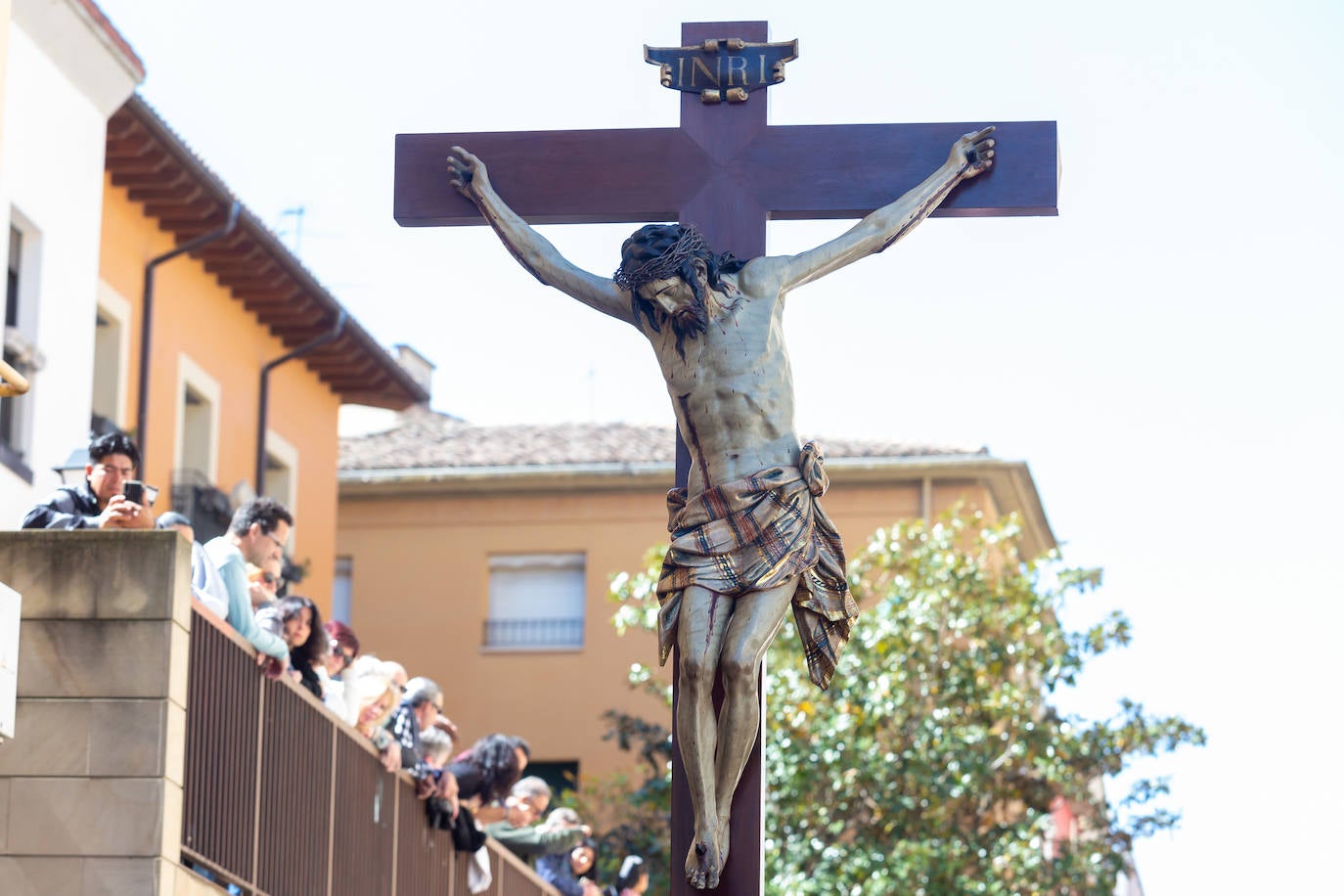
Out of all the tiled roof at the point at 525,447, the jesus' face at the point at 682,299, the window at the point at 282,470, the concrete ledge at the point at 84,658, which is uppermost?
the tiled roof at the point at 525,447

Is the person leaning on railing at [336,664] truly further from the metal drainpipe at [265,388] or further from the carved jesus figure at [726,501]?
the metal drainpipe at [265,388]

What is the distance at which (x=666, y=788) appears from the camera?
25.0 meters

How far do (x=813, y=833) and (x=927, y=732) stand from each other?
1280 mm

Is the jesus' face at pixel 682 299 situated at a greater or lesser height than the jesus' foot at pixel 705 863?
greater

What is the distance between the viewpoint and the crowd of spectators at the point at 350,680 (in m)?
11.3

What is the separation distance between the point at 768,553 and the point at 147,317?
55.9ft

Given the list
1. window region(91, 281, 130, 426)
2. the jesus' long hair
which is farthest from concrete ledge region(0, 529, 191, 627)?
window region(91, 281, 130, 426)

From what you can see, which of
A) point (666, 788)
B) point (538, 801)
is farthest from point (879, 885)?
point (538, 801)

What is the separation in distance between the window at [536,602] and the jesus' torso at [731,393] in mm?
26208

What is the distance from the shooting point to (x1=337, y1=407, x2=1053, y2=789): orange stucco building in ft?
110

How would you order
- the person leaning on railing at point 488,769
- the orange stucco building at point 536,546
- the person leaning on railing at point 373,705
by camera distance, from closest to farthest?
the person leaning on railing at point 373,705 → the person leaning on railing at point 488,769 → the orange stucco building at point 536,546

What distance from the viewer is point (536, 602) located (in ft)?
113

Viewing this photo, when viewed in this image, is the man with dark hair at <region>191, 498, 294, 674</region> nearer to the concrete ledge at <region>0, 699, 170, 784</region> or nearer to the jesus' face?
the concrete ledge at <region>0, 699, 170, 784</region>

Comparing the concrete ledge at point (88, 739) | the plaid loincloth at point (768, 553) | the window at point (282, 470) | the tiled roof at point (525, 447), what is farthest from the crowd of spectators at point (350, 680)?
the tiled roof at point (525, 447)
